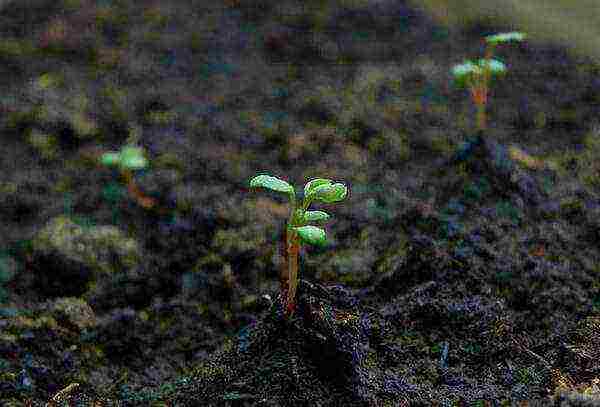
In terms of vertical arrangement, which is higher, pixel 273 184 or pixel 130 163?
pixel 273 184

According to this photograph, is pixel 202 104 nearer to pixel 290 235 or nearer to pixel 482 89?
pixel 482 89

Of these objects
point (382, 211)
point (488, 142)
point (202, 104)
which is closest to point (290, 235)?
point (382, 211)

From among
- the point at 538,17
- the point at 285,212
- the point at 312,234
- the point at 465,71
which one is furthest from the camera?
the point at 538,17

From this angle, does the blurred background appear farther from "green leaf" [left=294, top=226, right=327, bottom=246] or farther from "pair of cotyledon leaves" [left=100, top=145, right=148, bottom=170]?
"green leaf" [left=294, top=226, right=327, bottom=246]

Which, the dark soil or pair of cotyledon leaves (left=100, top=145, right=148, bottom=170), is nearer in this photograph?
the dark soil

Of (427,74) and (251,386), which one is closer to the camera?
(251,386)

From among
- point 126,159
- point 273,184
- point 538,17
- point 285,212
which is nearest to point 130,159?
point 126,159

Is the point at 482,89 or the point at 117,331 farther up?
the point at 482,89

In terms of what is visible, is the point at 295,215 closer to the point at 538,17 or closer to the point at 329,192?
the point at 329,192

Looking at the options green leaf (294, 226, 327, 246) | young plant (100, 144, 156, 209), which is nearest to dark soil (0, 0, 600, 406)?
young plant (100, 144, 156, 209)
